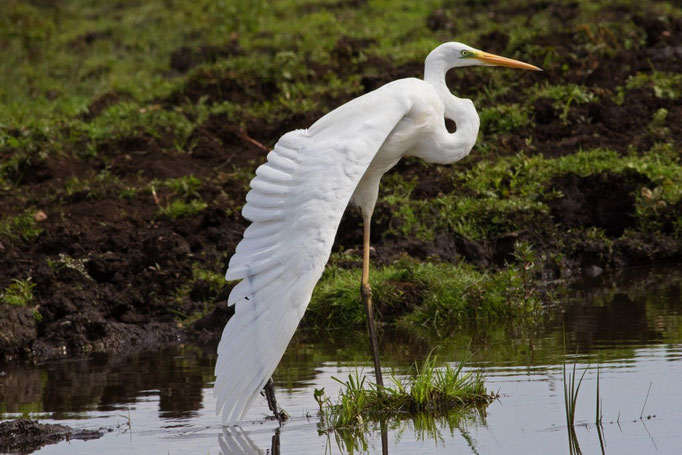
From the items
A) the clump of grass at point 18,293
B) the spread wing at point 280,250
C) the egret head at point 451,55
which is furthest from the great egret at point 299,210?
the clump of grass at point 18,293

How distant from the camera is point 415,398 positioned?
608 cm

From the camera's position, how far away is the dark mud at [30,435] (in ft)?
19.7

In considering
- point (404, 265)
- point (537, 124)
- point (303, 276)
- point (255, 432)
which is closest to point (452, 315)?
point (404, 265)

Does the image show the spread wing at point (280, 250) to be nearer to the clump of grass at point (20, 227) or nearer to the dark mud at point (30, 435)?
the dark mud at point (30, 435)

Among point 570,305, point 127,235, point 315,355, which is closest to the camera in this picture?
point 315,355

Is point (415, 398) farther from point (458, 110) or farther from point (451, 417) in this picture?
point (458, 110)

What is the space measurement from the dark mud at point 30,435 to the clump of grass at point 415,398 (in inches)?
53.4

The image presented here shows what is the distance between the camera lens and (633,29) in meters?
13.9

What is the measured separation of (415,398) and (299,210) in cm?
128

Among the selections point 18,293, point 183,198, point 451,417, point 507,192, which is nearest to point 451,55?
point 451,417

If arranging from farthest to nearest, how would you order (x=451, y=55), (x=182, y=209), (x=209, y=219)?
(x=182, y=209), (x=209, y=219), (x=451, y=55)

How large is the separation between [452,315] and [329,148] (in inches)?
111

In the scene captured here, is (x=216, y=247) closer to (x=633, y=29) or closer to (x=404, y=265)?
(x=404, y=265)

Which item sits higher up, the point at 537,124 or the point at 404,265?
the point at 537,124
